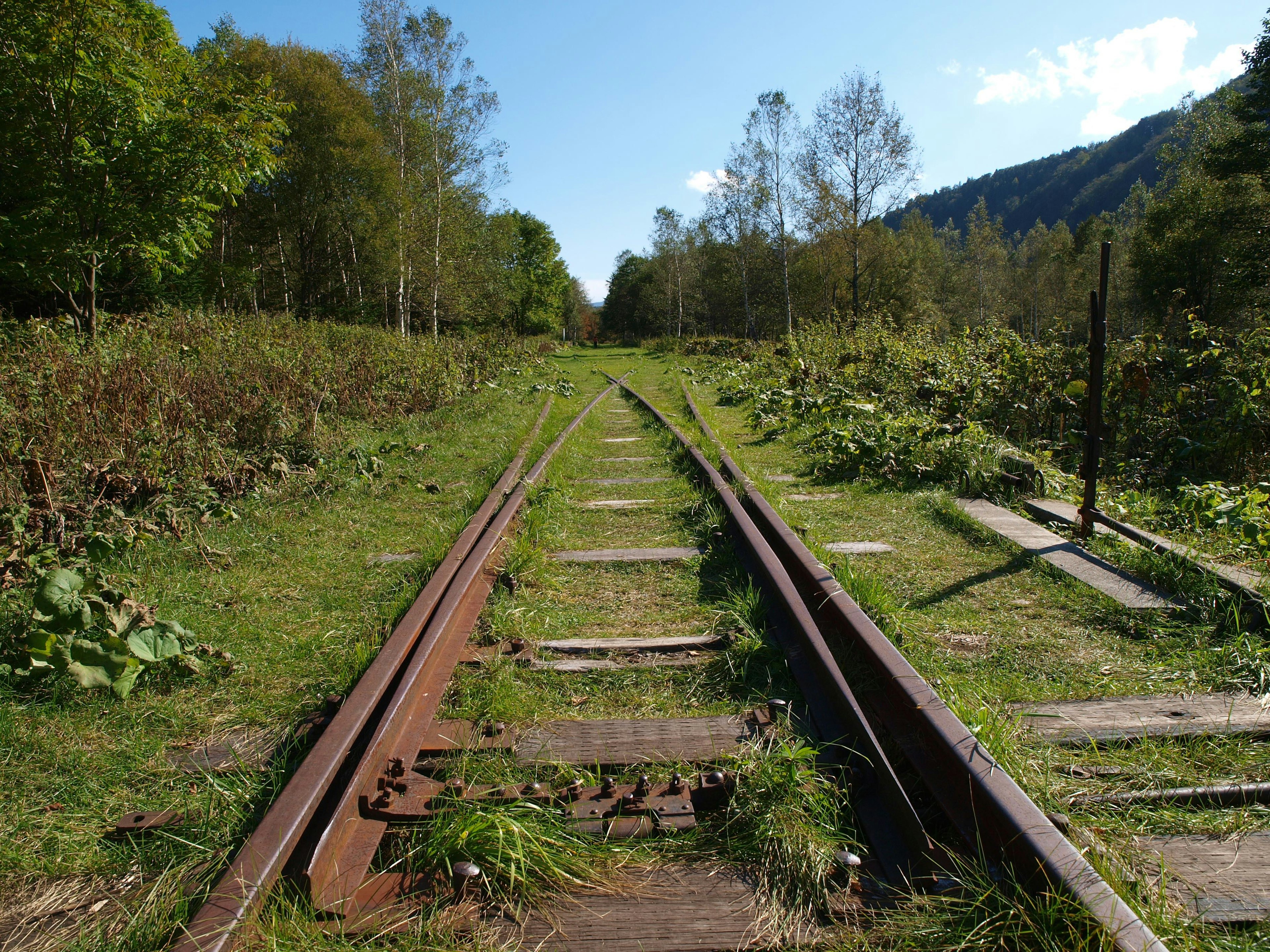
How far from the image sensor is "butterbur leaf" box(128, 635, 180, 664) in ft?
8.59

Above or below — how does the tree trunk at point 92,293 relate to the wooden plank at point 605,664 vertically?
above

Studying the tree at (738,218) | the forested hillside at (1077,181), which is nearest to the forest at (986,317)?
the tree at (738,218)

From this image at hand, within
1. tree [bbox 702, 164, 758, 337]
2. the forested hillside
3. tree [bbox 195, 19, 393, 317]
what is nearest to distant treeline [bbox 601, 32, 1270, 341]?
tree [bbox 702, 164, 758, 337]

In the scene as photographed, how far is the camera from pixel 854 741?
2100 mm

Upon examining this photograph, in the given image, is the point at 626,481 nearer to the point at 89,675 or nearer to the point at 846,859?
the point at 89,675

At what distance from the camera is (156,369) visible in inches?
223

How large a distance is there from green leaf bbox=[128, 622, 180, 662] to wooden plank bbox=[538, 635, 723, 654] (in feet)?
4.50

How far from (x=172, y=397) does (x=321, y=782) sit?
4.67 meters

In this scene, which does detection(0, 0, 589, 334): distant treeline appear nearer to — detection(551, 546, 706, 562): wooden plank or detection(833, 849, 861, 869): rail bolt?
detection(551, 546, 706, 562): wooden plank

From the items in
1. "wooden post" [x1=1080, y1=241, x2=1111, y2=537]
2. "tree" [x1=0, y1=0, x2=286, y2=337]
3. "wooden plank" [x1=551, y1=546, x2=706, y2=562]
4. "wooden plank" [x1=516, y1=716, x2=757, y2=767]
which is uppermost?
"tree" [x1=0, y1=0, x2=286, y2=337]

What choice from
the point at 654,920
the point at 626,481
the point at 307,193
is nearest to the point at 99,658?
the point at 654,920

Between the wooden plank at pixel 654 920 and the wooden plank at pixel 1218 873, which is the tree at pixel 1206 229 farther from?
the wooden plank at pixel 654 920

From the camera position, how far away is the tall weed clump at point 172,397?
452 centimetres

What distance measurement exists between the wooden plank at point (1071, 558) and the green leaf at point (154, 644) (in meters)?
3.92
